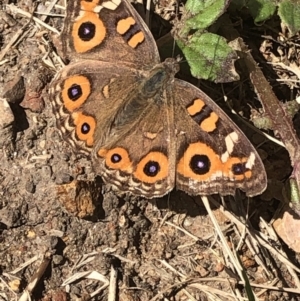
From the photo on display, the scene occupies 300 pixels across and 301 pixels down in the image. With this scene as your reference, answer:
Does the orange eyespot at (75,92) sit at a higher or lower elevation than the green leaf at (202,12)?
lower

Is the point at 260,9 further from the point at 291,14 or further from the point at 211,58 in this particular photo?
the point at 211,58

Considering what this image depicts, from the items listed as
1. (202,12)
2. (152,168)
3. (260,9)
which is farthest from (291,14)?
(152,168)

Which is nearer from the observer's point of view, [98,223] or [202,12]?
[202,12]

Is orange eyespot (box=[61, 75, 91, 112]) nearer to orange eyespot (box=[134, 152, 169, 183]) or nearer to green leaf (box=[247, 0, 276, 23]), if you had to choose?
orange eyespot (box=[134, 152, 169, 183])

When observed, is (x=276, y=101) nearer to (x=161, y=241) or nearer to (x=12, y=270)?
(x=161, y=241)

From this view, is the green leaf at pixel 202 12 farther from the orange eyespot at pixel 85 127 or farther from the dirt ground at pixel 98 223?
the orange eyespot at pixel 85 127

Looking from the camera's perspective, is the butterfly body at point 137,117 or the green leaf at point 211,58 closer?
the butterfly body at point 137,117

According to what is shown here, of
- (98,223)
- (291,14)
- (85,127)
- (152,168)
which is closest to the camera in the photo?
(152,168)

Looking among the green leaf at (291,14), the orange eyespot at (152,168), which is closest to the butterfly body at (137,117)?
the orange eyespot at (152,168)
